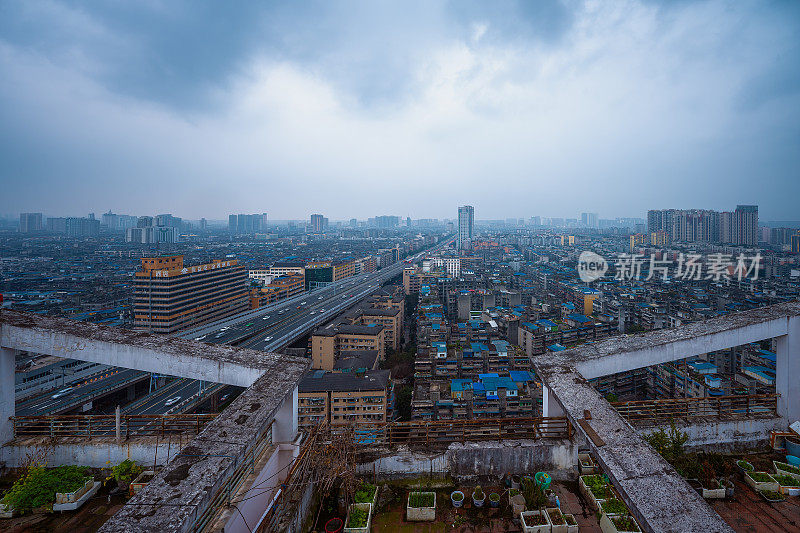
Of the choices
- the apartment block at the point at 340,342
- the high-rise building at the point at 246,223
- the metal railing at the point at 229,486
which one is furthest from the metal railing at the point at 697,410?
the high-rise building at the point at 246,223

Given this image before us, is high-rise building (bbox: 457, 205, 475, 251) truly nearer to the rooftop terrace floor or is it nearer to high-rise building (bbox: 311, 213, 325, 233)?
high-rise building (bbox: 311, 213, 325, 233)

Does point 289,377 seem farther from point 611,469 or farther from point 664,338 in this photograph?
point 664,338

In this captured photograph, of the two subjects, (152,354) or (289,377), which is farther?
(152,354)

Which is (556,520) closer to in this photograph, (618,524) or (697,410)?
(618,524)

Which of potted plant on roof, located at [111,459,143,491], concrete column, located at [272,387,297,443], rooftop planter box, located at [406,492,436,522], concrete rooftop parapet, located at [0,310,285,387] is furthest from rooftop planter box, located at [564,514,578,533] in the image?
potted plant on roof, located at [111,459,143,491]

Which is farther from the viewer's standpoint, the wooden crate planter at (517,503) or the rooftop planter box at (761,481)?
the rooftop planter box at (761,481)

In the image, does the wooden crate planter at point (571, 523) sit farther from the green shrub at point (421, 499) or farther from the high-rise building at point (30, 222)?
the high-rise building at point (30, 222)

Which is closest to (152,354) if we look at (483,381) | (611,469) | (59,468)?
(59,468)
